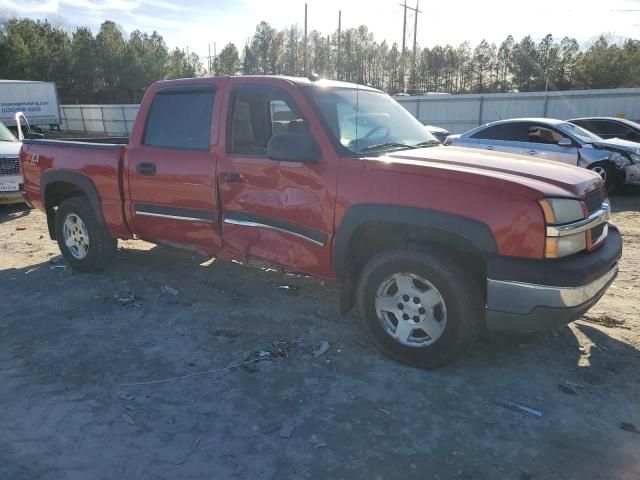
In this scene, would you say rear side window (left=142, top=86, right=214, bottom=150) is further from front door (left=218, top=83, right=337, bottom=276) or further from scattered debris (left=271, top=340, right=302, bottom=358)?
scattered debris (left=271, top=340, right=302, bottom=358)

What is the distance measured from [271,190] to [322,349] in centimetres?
130

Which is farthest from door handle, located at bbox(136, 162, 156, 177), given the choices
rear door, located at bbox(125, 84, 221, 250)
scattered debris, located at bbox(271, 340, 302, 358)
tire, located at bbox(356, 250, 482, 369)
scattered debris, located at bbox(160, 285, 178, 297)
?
tire, located at bbox(356, 250, 482, 369)

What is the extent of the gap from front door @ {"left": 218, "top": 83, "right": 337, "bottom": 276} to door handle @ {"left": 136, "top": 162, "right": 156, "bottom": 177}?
84 cm

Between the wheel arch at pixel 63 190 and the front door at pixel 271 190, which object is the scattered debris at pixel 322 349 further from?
the wheel arch at pixel 63 190

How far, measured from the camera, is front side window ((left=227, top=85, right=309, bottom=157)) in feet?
13.7

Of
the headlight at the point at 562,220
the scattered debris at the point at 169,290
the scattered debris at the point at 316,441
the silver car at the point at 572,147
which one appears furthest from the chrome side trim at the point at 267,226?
the silver car at the point at 572,147

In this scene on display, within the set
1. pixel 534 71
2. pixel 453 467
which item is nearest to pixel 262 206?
pixel 453 467

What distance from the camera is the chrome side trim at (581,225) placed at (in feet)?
9.87

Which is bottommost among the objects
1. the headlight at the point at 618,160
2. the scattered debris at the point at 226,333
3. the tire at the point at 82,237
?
the scattered debris at the point at 226,333

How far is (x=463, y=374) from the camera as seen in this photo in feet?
11.5

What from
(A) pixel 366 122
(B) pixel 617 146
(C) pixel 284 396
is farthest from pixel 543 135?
(C) pixel 284 396

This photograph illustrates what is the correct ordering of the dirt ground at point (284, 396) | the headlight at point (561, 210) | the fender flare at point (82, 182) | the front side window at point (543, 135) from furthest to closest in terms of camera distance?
the front side window at point (543, 135) < the fender flare at point (82, 182) < the headlight at point (561, 210) < the dirt ground at point (284, 396)

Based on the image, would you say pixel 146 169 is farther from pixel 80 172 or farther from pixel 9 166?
pixel 9 166

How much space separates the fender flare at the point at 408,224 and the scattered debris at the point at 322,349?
536 mm
